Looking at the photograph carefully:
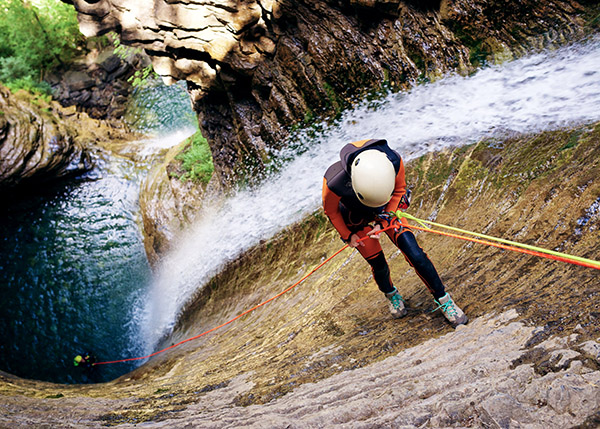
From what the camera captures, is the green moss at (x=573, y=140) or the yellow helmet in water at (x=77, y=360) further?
the yellow helmet in water at (x=77, y=360)

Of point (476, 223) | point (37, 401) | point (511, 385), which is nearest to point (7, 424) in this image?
point (37, 401)

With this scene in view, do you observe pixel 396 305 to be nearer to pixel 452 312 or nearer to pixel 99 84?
pixel 452 312

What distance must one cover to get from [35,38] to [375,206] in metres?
18.9

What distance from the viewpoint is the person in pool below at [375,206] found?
2.29 meters

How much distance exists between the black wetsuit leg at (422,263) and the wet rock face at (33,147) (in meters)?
11.6

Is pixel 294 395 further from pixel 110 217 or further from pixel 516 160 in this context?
pixel 110 217

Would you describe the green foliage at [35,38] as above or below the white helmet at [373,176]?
below

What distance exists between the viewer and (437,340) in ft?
7.64

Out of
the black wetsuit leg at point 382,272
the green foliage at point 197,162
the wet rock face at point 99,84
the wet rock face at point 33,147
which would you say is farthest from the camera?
the wet rock face at point 99,84

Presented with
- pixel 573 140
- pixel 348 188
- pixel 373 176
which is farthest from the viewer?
pixel 573 140

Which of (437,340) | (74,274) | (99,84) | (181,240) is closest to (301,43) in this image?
(181,240)

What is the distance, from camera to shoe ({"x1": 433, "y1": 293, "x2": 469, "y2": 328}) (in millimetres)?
2373

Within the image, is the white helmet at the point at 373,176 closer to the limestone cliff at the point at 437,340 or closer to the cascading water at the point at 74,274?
the limestone cliff at the point at 437,340

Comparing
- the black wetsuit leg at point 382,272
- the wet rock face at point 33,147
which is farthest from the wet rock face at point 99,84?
the black wetsuit leg at point 382,272
